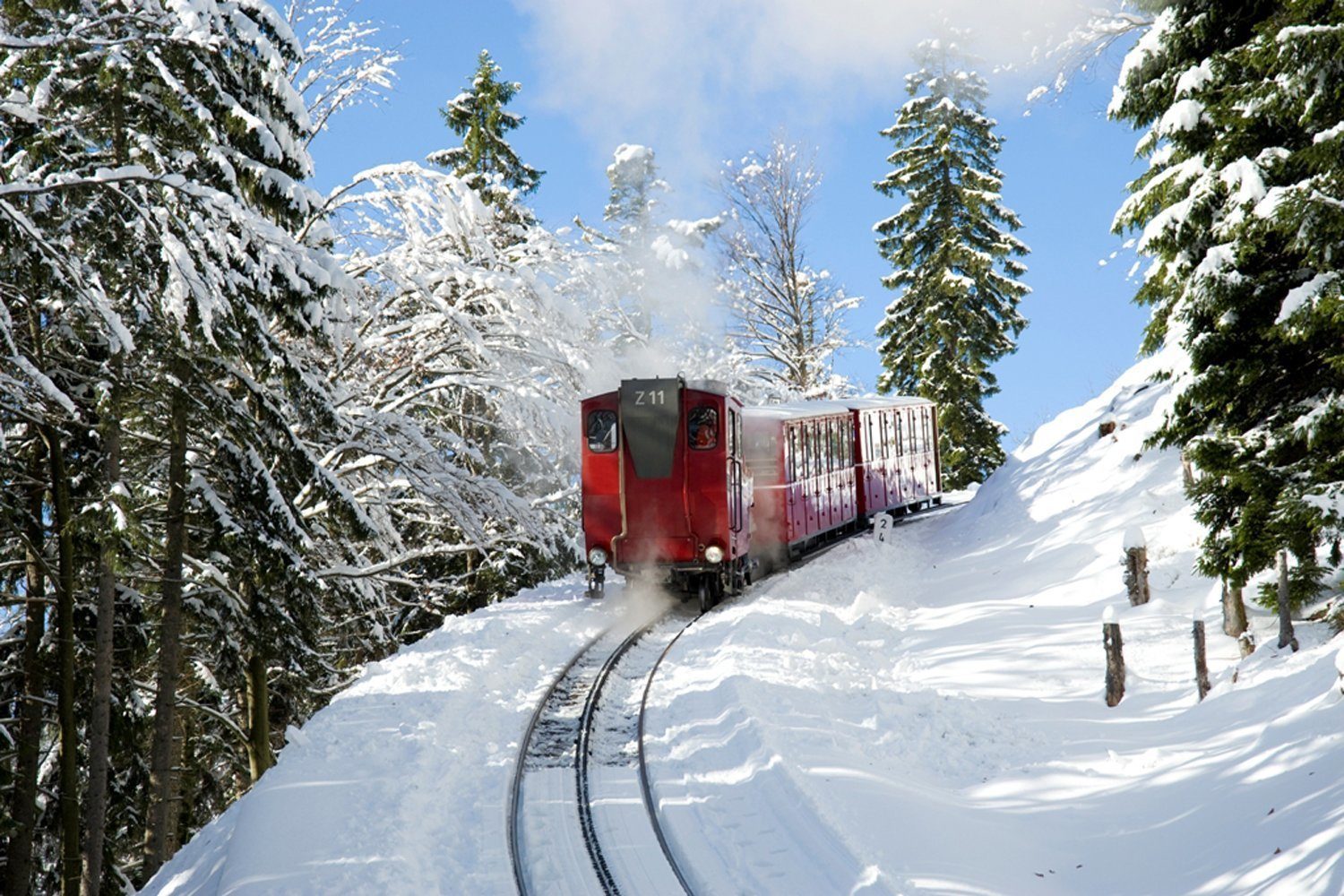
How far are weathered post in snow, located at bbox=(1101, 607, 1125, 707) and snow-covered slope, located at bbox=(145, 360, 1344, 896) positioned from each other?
15 centimetres

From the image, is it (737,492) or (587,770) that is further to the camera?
(737,492)

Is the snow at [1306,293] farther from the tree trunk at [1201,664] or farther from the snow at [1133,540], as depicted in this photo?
the snow at [1133,540]

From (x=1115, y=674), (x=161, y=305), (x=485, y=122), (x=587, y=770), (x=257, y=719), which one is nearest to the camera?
(x=161, y=305)

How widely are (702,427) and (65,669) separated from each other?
30.4ft

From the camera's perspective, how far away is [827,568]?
18938mm

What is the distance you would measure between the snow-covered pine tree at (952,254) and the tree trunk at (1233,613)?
61.8ft

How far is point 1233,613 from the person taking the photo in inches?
420

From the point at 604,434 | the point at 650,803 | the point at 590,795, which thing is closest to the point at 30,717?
the point at 590,795

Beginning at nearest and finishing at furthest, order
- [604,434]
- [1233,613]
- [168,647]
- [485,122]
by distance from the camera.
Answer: [1233,613], [168,647], [604,434], [485,122]

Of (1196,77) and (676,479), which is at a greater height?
(1196,77)

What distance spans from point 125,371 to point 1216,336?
11321mm

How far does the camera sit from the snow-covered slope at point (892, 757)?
6773mm

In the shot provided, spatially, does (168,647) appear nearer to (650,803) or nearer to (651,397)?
(650,803)

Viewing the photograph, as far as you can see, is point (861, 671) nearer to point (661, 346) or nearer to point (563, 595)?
point (563, 595)
